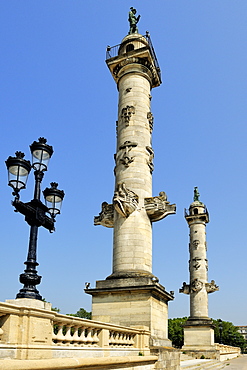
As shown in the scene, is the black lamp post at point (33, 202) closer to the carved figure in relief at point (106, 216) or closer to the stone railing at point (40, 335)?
the stone railing at point (40, 335)

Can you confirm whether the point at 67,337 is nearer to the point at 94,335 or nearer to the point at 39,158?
the point at 94,335

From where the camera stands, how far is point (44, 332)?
7.90m

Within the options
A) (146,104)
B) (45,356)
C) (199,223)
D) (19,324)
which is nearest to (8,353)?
(19,324)

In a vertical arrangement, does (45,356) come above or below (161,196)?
below

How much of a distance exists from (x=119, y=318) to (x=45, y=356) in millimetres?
7613

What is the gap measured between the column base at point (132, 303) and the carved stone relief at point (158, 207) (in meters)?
2.93

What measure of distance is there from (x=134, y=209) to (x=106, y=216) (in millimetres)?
1740

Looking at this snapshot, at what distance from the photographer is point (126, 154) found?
18156 millimetres

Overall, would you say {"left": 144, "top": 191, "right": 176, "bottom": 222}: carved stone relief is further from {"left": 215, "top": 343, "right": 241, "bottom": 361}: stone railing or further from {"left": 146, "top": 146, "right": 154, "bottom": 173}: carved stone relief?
{"left": 215, "top": 343, "right": 241, "bottom": 361}: stone railing

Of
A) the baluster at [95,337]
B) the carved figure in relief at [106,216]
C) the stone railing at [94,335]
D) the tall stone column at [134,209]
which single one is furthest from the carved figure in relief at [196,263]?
the baluster at [95,337]

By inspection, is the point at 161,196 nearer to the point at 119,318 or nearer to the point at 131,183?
the point at 131,183

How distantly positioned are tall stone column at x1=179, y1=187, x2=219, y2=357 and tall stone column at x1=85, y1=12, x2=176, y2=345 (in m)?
23.9

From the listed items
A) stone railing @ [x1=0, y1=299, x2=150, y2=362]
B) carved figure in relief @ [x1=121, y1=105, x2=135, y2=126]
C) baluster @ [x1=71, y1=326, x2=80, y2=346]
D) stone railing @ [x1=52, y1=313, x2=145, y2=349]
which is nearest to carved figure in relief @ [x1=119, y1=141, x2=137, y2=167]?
carved figure in relief @ [x1=121, y1=105, x2=135, y2=126]

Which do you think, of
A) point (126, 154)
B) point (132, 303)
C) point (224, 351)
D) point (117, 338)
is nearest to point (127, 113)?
point (126, 154)
